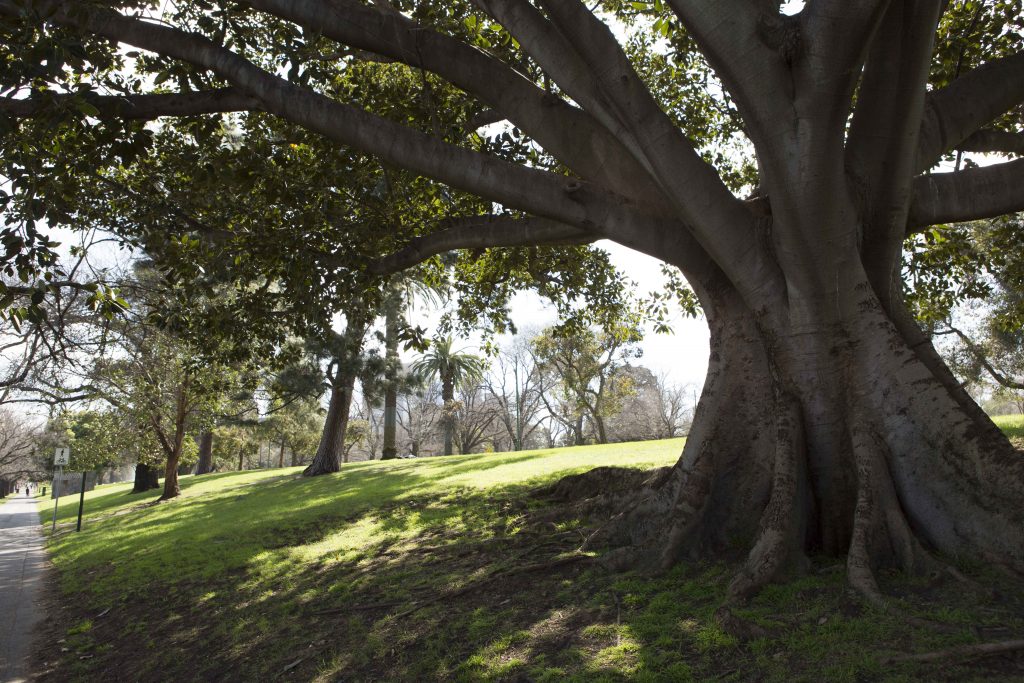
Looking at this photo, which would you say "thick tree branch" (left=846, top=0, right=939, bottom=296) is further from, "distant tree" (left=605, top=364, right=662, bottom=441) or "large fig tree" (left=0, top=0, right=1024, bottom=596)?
"distant tree" (left=605, top=364, right=662, bottom=441)

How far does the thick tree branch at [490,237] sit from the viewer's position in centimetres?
750

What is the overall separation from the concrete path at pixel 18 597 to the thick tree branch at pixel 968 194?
924 centimetres

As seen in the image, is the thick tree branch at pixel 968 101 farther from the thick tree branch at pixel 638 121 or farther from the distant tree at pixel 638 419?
the distant tree at pixel 638 419

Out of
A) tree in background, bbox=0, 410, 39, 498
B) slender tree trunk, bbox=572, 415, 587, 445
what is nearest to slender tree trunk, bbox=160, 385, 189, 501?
slender tree trunk, bbox=572, 415, 587, 445

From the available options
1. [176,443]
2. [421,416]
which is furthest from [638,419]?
[176,443]

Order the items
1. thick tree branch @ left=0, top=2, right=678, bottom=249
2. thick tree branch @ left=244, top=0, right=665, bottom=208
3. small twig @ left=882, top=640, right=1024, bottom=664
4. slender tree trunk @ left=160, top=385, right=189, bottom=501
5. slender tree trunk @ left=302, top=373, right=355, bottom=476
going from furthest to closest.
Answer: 1. slender tree trunk @ left=302, top=373, right=355, bottom=476
2. slender tree trunk @ left=160, top=385, right=189, bottom=501
3. thick tree branch @ left=244, top=0, right=665, bottom=208
4. thick tree branch @ left=0, top=2, right=678, bottom=249
5. small twig @ left=882, top=640, right=1024, bottom=664

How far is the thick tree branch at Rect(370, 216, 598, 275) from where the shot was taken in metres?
7.50

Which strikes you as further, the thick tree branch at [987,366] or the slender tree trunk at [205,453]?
the slender tree trunk at [205,453]

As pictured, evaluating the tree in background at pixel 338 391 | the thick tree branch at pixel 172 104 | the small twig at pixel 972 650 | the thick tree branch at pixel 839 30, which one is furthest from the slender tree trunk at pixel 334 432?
the small twig at pixel 972 650

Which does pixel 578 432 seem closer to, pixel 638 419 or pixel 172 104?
pixel 638 419

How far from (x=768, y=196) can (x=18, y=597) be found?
11.5 metres

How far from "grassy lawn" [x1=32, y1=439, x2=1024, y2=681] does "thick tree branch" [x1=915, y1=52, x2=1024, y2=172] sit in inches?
153

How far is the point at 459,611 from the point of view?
18.6 ft

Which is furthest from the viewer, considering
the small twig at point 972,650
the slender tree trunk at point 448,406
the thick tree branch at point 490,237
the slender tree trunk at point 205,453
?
the slender tree trunk at point 448,406
